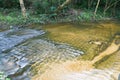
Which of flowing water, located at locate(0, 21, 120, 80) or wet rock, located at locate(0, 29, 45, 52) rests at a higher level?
wet rock, located at locate(0, 29, 45, 52)

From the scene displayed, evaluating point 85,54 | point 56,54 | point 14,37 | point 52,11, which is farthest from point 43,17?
point 85,54

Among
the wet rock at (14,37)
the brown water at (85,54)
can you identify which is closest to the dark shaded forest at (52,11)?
the brown water at (85,54)

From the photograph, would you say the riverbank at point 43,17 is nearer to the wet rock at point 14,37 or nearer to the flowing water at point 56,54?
the flowing water at point 56,54

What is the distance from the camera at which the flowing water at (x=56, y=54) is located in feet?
21.7

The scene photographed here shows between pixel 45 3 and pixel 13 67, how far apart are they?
7667 mm

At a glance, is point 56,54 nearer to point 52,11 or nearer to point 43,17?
point 43,17

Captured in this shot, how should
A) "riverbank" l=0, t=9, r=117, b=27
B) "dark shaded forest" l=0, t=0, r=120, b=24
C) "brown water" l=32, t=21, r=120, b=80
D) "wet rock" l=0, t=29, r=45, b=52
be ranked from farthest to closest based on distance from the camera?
"dark shaded forest" l=0, t=0, r=120, b=24 → "riverbank" l=0, t=9, r=117, b=27 → "wet rock" l=0, t=29, r=45, b=52 → "brown water" l=32, t=21, r=120, b=80

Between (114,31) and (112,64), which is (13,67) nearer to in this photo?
(112,64)

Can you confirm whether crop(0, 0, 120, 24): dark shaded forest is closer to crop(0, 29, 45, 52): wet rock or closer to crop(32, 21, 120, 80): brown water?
crop(32, 21, 120, 80): brown water

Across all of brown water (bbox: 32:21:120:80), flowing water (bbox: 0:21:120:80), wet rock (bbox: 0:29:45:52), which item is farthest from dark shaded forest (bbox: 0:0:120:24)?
wet rock (bbox: 0:29:45:52)

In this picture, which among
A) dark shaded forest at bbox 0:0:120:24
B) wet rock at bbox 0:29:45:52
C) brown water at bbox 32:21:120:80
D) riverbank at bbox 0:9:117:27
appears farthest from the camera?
dark shaded forest at bbox 0:0:120:24

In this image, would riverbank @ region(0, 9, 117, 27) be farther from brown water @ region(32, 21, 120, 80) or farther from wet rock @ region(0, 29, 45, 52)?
wet rock @ region(0, 29, 45, 52)

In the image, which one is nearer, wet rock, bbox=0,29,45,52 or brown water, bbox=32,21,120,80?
brown water, bbox=32,21,120,80

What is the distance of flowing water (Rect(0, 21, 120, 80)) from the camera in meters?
6.61
